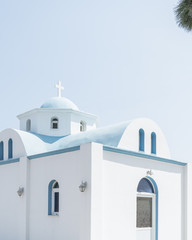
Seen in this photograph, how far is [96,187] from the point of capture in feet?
33.7

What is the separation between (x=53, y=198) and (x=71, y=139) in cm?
383

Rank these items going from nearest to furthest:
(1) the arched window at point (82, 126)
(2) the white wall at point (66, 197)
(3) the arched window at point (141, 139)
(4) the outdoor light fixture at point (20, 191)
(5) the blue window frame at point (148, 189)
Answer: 1. (2) the white wall at point (66, 197)
2. (5) the blue window frame at point (148, 189)
3. (4) the outdoor light fixture at point (20, 191)
4. (3) the arched window at point (141, 139)
5. (1) the arched window at point (82, 126)

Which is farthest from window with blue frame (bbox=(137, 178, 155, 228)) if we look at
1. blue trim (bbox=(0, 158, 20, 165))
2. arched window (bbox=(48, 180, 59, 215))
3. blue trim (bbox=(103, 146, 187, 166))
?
blue trim (bbox=(0, 158, 20, 165))

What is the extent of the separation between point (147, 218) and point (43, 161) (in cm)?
457

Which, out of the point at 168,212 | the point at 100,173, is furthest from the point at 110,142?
the point at 168,212

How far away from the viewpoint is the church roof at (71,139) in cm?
1309

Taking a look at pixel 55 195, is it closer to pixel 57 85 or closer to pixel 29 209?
pixel 29 209

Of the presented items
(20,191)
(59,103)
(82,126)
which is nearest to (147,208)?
(20,191)

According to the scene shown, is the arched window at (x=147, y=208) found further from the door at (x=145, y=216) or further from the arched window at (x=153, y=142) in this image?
the arched window at (x=153, y=142)

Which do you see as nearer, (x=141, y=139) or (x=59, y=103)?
(x=141, y=139)

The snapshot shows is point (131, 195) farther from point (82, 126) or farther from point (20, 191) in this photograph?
point (82, 126)

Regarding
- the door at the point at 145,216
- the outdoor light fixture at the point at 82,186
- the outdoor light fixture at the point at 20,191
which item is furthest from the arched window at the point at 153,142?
the outdoor light fixture at the point at 20,191

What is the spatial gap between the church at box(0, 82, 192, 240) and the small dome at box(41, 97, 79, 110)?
203cm

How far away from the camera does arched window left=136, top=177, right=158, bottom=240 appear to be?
476 inches
